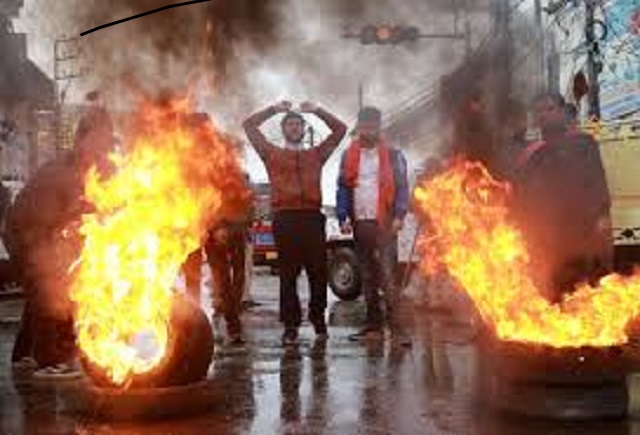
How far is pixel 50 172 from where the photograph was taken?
817cm

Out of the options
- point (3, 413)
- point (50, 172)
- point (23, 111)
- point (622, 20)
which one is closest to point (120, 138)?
point (50, 172)

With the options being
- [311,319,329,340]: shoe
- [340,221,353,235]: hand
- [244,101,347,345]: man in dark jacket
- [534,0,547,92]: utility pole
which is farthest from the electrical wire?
[311,319,329,340]: shoe

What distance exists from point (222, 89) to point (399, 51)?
280 inches

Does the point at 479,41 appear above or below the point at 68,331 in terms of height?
above

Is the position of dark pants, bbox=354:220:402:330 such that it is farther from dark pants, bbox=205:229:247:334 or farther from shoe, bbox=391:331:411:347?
dark pants, bbox=205:229:247:334

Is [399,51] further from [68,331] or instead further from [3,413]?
[3,413]

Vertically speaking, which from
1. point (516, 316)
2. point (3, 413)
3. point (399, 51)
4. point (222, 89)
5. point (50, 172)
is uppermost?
point (399, 51)

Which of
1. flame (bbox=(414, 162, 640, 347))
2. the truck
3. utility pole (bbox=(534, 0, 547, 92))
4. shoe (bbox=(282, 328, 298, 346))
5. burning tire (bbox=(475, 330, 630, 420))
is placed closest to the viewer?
burning tire (bbox=(475, 330, 630, 420))

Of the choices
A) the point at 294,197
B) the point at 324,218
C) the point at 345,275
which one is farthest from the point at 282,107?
the point at 345,275

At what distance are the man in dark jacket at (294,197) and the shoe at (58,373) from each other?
2.25 metres

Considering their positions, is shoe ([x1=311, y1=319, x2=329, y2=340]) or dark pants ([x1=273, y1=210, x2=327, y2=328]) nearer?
dark pants ([x1=273, y1=210, x2=327, y2=328])

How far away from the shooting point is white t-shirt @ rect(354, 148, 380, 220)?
1012cm

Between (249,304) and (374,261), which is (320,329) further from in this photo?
(249,304)

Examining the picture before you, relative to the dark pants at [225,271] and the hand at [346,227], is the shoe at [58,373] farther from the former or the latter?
the hand at [346,227]
